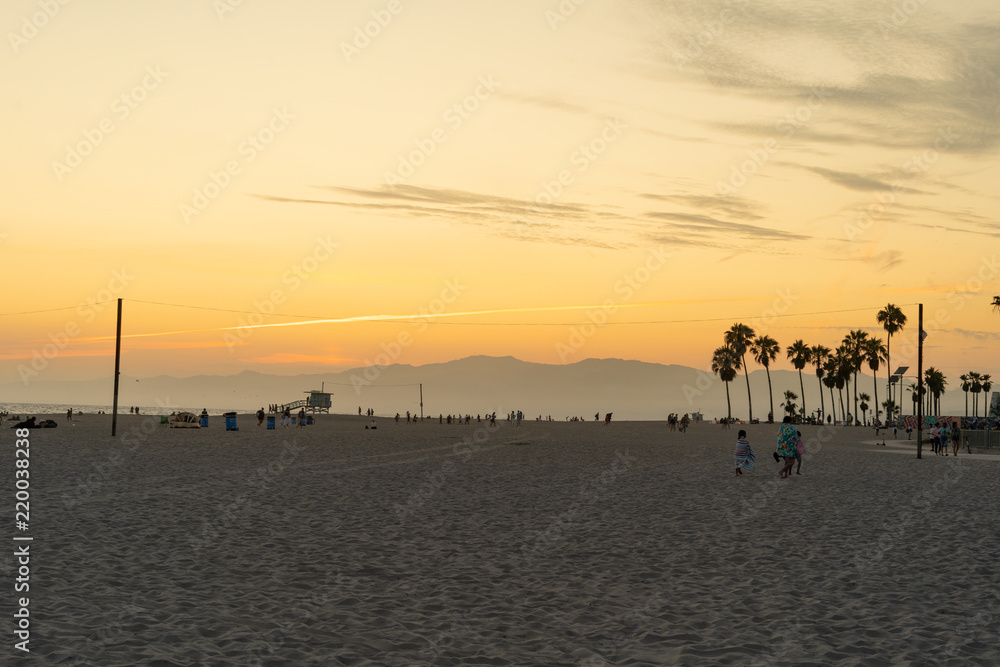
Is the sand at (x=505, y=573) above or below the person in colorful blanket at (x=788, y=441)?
below

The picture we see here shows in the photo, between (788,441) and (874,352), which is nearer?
(788,441)

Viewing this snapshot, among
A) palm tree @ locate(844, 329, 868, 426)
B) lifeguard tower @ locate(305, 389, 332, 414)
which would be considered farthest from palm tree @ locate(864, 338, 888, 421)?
lifeguard tower @ locate(305, 389, 332, 414)

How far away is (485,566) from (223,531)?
5462 mm

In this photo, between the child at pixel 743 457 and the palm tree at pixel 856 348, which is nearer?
the child at pixel 743 457

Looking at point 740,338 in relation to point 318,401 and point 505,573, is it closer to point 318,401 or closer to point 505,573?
point 318,401

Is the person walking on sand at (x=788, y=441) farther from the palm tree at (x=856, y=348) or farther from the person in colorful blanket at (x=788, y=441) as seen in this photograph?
the palm tree at (x=856, y=348)

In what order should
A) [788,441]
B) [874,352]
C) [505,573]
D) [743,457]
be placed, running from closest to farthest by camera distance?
1. [505,573]
2. [788,441]
3. [743,457]
4. [874,352]

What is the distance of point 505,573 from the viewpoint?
39.1 feet

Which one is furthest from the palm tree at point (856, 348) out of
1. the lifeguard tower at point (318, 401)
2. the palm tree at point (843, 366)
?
the lifeguard tower at point (318, 401)

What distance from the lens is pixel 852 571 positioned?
12.2m

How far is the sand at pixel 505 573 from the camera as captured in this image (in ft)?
27.3

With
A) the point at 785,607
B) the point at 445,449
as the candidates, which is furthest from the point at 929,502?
the point at 445,449

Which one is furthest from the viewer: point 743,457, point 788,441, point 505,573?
point 743,457

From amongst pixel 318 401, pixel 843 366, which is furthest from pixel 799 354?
pixel 318 401
